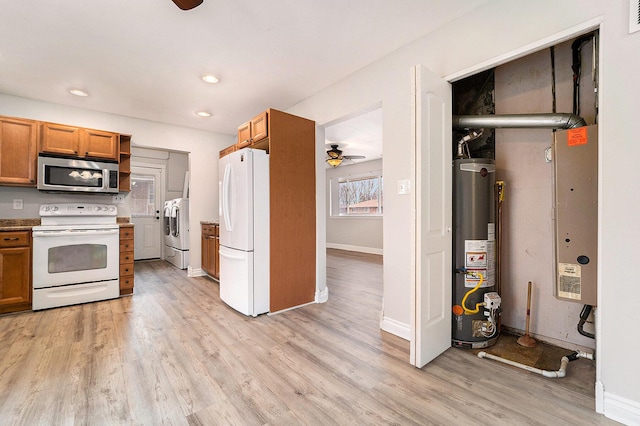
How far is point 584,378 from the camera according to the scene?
1.80m

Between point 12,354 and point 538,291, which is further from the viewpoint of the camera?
point 538,291

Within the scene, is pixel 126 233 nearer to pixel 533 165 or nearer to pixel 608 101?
pixel 533 165

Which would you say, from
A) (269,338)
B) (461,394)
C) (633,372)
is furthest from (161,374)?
(633,372)

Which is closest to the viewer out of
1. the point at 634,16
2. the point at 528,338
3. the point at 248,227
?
the point at 634,16

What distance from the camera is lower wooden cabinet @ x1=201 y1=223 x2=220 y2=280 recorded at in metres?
4.27

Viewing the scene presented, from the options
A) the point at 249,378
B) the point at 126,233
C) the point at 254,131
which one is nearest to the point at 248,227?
the point at 254,131

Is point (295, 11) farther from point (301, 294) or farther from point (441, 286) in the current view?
point (301, 294)

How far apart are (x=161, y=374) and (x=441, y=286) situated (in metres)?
2.08

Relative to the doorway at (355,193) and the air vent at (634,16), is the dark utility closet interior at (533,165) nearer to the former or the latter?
the air vent at (634,16)

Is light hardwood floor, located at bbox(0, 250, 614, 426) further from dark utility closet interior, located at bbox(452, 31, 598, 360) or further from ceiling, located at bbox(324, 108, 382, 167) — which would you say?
ceiling, located at bbox(324, 108, 382, 167)

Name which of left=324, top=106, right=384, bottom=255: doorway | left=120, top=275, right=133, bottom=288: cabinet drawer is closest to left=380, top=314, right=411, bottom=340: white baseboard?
left=120, top=275, right=133, bottom=288: cabinet drawer

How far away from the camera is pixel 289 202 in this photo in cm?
318

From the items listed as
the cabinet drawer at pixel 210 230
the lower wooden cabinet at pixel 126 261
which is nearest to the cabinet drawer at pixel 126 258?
the lower wooden cabinet at pixel 126 261

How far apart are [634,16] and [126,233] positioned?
16.5 feet
